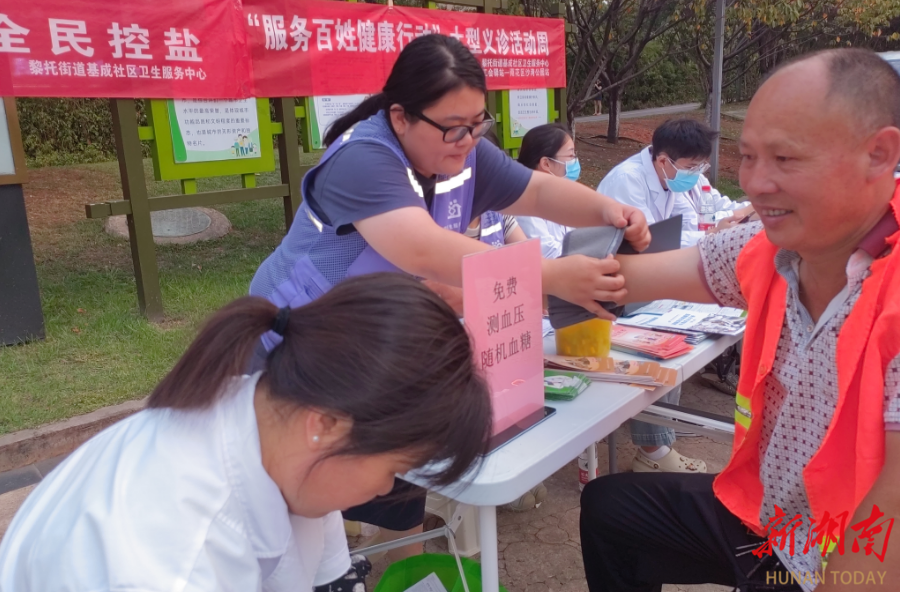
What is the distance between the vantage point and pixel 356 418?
87 cm

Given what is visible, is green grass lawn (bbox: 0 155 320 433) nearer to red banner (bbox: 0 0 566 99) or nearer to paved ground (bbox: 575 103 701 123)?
red banner (bbox: 0 0 566 99)

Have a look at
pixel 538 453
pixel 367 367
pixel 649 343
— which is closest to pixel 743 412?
pixel 538 453

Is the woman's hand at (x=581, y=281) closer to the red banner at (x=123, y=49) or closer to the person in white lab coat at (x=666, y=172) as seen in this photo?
the person in white lab coat at (x=666, y=172)

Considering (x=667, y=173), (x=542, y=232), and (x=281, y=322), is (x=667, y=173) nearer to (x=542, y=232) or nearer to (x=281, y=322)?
(x=542, y=232)

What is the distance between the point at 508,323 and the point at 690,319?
99cm

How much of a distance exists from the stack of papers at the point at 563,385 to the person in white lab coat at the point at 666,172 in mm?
1979

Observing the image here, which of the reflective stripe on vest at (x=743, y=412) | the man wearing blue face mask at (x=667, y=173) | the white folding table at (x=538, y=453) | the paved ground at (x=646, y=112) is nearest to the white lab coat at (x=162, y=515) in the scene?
the white folding table at (x=538, y=453)

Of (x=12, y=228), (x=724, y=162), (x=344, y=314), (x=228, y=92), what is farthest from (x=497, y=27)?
(x=724, y=162)

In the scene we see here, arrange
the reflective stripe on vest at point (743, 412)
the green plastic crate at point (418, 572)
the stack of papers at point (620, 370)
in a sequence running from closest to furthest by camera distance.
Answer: the reflective stripe on vest at point (743, 412), the stack of papers at point (620, 370), the green plastic crate at point (418, 572)

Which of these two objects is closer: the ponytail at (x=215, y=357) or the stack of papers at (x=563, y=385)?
the ponytail at (x=215, y=357)

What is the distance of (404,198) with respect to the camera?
4.97 ft

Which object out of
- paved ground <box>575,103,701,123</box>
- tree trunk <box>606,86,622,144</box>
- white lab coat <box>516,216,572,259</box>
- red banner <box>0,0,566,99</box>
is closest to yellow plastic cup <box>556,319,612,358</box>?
white lab coat <box>516,216,572,259</box>

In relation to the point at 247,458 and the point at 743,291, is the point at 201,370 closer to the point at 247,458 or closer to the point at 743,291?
the point at 247,458

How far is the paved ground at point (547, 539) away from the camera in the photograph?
2346 millimetres
